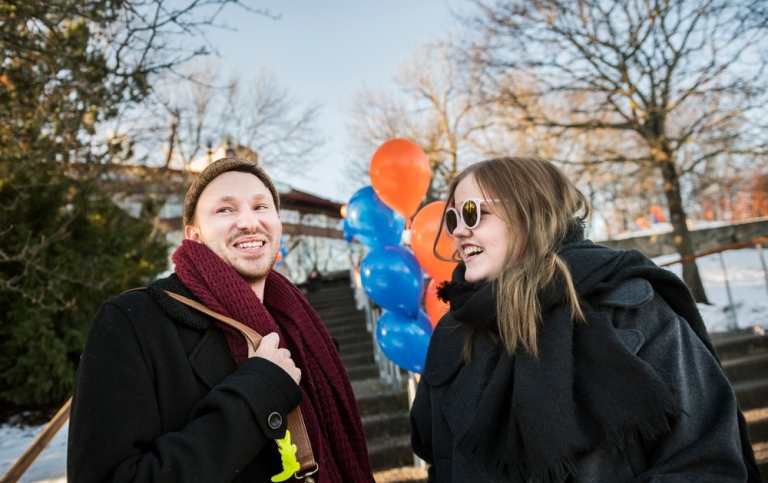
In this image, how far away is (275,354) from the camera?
4.64ft

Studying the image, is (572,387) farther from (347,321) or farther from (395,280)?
(347,321)

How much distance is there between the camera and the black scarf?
1195 mm

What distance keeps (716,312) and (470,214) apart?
7.27m

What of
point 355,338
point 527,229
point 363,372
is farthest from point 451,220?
point 355,338

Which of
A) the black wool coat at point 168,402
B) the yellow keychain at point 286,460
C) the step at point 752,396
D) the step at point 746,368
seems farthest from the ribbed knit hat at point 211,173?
the step at point 746,368

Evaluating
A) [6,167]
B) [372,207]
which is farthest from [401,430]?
[6,167]

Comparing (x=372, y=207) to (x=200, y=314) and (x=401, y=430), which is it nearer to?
(x=401, y=430)

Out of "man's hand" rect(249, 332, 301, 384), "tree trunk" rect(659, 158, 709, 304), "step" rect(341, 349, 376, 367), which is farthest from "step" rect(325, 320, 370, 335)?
"man's hand" rect(249, 332, 301, 384)

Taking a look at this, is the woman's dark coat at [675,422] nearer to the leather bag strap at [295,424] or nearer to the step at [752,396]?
the leather bag strap at [295,424]

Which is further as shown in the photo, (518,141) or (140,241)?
(518,141)

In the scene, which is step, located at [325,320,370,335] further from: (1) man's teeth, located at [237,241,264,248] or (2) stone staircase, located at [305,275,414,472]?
(1) man's teeth, located at [237,241,264,248]

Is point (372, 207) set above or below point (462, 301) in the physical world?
above

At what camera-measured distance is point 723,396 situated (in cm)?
125

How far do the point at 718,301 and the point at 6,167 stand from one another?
10649mm
